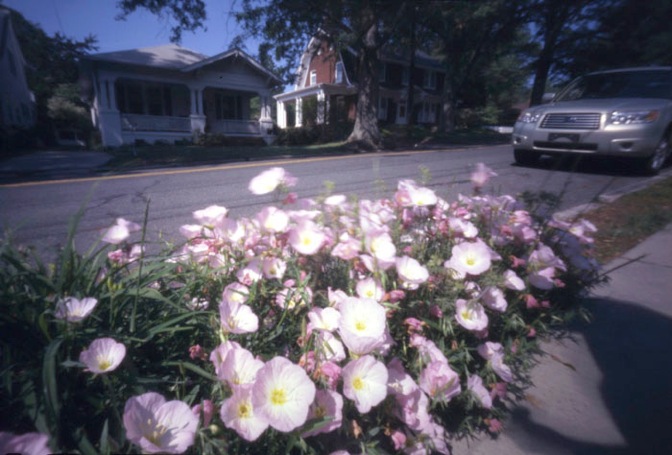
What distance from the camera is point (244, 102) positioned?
21734 millimetres

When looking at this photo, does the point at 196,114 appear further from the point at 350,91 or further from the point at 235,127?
the point at 350,91

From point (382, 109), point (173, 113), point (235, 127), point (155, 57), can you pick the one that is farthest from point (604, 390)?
point (382, 109)

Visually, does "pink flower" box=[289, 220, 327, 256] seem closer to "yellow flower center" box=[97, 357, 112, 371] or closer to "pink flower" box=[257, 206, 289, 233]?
"pink flower" box=[257, 206, 289, 233]

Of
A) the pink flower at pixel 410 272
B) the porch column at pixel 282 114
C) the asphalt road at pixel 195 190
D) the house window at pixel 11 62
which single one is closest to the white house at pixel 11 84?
the house window at pixel 11 62

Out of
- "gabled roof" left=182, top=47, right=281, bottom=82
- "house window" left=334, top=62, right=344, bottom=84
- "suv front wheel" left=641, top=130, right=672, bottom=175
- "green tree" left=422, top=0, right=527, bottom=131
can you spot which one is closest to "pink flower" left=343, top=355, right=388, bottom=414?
"suv front wheel" left=641, top=130, right=672, bottom=175

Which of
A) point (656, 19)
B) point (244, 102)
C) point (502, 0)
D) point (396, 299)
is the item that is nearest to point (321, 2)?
point (244, 102)

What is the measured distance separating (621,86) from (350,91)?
804 inches

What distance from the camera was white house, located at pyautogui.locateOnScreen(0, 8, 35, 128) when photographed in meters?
18.7

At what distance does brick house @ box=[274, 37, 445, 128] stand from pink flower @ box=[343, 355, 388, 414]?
23.2m

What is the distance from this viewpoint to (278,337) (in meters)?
1.29

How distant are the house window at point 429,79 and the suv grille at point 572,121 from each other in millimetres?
27935

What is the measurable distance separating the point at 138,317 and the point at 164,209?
3121 millimetres

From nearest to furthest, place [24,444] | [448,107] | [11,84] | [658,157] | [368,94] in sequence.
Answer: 1. [24,444]
2. [658,157]
3. [368,94]
4. [11,84]
5. [448,107]

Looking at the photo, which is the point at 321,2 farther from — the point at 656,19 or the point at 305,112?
the point at 656,19
